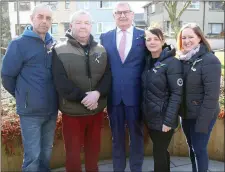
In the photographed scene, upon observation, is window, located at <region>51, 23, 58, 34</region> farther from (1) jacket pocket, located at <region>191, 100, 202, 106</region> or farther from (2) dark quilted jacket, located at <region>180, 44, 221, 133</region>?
(1) jacket pocket, located at <region>191, 100, 202, 106</region>

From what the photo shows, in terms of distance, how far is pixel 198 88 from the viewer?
2.80m

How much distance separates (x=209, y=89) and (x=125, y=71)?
2.95 feet

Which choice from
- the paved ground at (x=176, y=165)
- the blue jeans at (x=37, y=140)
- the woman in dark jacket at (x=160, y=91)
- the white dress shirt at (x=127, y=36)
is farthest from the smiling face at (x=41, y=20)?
the paved ground at (x=176, y=165)

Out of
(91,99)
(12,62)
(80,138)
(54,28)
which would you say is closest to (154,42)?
(91,99)

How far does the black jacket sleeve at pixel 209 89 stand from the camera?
2.70 metres

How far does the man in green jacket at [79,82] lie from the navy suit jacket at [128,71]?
0.13 meters

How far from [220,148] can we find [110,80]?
210 centimetres

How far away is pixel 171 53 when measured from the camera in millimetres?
2920

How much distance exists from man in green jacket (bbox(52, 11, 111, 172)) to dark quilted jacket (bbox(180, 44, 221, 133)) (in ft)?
2.70

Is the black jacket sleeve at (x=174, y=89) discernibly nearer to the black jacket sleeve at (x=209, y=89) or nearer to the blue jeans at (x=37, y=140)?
the black jacket sleeve at (x=209, y=89)

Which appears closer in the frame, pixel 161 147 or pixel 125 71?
pixel 161 147

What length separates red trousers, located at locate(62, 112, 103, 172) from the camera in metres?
2.99

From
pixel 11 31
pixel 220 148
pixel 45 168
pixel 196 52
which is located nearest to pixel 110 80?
pixel 196 52

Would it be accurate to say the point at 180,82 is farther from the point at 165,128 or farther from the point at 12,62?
the point at 12,62
